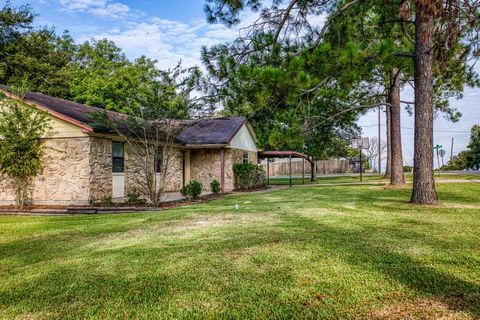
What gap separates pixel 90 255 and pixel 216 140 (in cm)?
1183

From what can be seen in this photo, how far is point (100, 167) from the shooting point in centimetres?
1138

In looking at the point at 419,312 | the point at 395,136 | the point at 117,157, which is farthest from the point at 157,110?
the point at 395,136

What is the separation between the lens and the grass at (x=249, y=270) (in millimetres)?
2637

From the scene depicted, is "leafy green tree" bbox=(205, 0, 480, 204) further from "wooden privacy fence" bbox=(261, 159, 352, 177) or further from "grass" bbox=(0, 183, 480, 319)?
"wooden privacy fence" bbox=(261, 159, 352, 177)

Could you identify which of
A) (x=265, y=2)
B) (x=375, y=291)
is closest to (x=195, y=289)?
(x=375, y=291)

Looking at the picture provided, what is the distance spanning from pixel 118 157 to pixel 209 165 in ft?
18.1

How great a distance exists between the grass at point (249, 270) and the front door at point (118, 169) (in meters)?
5.64

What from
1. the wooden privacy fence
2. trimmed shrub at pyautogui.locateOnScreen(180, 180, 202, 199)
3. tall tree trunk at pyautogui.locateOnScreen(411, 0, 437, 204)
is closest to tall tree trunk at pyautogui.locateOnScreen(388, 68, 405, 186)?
tall tree trunk at pyautogui.locateOnScreen(411, 0, 437, 204)

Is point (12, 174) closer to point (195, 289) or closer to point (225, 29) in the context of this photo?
Result: point (225, 29)

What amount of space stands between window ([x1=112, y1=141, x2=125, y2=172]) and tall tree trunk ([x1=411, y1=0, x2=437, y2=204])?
969 cm

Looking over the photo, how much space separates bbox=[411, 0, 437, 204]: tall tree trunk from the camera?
8.45 m

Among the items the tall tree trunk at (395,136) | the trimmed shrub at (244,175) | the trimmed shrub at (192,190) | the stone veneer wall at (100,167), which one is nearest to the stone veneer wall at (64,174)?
the stone veneer wall at (100,167)

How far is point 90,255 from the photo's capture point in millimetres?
4340

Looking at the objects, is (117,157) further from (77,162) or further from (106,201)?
(106,201)
